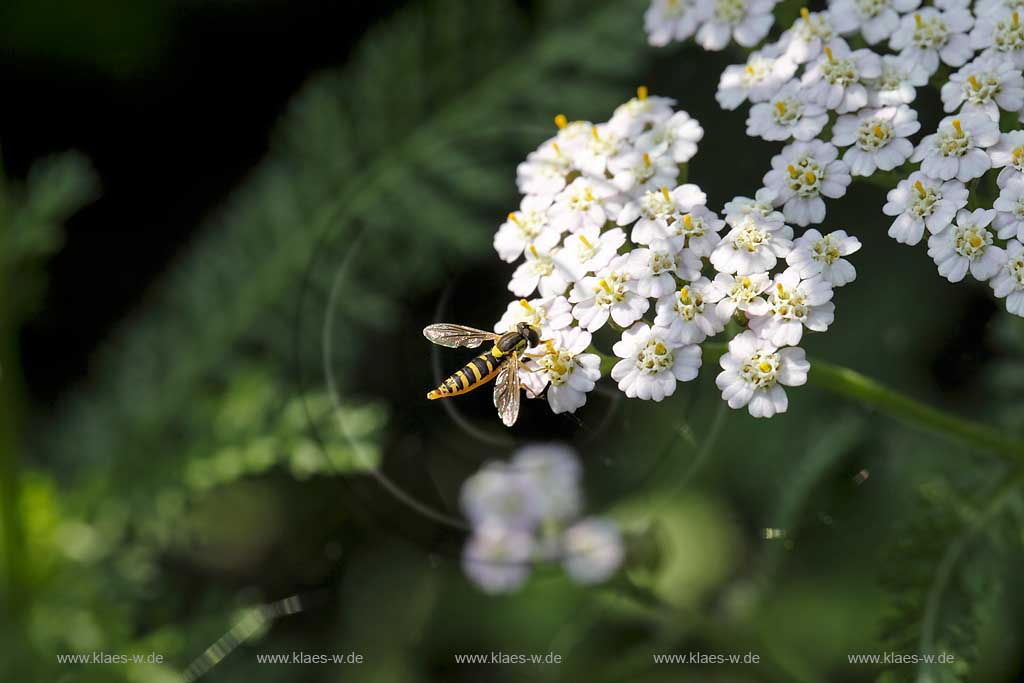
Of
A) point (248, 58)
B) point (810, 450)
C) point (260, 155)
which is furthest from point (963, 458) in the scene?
point (248, 58)

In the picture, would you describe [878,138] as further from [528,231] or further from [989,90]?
[528,231]

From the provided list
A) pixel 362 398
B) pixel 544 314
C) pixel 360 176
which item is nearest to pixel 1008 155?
pixel 544 314

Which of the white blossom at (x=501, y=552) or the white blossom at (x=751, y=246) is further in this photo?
the white blossom at (x=501, y=552)

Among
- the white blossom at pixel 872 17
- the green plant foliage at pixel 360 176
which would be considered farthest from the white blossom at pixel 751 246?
the green plant foliage at pixel 360 176

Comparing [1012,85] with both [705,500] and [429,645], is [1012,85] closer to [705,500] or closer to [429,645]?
[705,500]

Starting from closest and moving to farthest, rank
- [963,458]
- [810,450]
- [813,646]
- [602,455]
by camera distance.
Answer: [602,455], [963,458], [810,450], [813,646]

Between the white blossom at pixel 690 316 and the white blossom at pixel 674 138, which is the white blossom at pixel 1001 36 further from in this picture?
the white blossom at pixel 690 316
